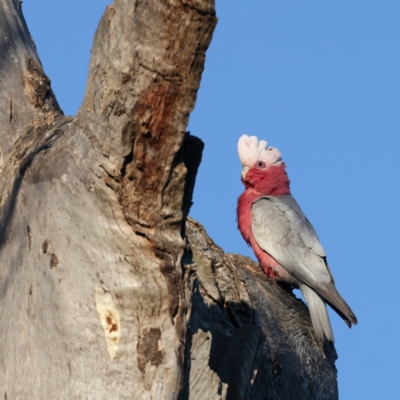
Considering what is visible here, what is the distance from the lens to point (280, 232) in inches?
269

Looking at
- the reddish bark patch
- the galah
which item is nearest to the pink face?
the galah

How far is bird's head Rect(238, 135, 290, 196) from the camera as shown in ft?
24.2

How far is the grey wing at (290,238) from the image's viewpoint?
255 inches

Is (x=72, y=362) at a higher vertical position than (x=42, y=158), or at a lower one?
lower

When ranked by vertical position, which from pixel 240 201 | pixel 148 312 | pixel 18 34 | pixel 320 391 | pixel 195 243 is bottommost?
pixel 148 312

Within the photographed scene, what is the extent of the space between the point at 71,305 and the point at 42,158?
798 millimetres

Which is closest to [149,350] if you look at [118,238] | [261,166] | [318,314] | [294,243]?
[118,238]

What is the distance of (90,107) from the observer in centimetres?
308

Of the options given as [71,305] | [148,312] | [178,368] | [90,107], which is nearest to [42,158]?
[90,107]

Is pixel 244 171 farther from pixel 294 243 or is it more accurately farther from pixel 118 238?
pixel 118 238

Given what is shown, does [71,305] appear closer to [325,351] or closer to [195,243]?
[195,243]

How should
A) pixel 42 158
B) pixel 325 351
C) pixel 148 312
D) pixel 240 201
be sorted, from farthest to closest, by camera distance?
pixel 240 201, pixel 325 351, pixel 42 158, pixel 148 312

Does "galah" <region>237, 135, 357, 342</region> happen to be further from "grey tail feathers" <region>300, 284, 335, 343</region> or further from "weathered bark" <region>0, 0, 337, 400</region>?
"weathered bark" <region>0, 0, 337, 400</region>

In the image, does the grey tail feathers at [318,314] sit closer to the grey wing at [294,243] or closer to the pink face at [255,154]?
the grey wing at [294,243]
